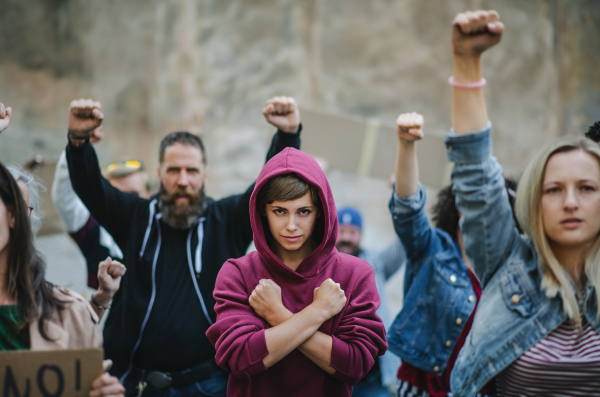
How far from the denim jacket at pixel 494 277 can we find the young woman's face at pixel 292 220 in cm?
52

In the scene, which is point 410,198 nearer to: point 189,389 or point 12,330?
point 189,389

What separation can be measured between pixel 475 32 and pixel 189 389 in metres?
1.94

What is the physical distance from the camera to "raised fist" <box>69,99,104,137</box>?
2398 mm

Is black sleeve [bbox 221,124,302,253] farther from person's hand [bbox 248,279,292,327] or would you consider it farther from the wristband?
person's hand [bbox 248,279,292,327]

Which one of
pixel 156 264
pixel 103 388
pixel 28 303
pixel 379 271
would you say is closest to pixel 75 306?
pixel 28 303

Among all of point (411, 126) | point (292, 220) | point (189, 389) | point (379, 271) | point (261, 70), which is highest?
point (261, 70)

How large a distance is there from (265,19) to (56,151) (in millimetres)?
2792

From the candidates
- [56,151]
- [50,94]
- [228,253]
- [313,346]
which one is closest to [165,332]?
[228,253]

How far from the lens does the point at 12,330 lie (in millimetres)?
1603

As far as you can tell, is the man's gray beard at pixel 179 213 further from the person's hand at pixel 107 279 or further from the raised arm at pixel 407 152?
the raised arm at pixel 407 152

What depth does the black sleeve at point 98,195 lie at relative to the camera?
99.5 inches

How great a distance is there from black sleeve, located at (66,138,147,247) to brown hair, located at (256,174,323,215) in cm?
108

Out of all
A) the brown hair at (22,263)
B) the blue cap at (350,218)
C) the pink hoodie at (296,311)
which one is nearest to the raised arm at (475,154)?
the pink hoodie at (296,311)

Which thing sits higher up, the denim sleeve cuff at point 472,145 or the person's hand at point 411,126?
the person's hand at point 411,126
